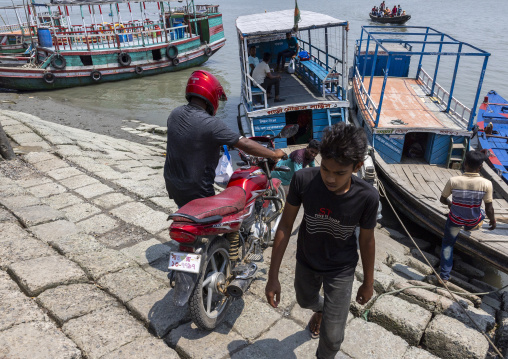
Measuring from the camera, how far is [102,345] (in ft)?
8.06

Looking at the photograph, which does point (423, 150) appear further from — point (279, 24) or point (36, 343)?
point (36, 343)

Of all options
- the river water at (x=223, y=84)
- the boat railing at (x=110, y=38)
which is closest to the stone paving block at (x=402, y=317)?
the river water at (x=223, y=84)

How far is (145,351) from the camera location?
246cm

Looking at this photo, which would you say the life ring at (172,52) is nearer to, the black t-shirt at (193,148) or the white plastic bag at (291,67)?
the white plastic bag at (291,67)

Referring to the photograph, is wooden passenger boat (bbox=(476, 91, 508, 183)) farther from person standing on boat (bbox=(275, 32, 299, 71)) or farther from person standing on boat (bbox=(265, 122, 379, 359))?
person standing on boat (bbox=(265, 122, 379, 359))


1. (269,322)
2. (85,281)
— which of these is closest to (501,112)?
(269,322)

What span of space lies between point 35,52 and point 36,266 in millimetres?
18884

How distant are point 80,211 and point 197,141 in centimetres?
245

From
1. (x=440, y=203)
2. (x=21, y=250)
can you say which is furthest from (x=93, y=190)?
(x=440, y=203)

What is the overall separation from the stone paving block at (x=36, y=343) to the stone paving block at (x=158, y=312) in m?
0.50

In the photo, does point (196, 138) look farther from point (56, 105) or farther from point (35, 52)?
point (35, 52)

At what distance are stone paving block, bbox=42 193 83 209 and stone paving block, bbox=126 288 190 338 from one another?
2.17 meters

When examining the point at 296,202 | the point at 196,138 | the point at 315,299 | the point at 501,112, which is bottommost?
the point at 501,112

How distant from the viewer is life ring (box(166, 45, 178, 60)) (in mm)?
20375
